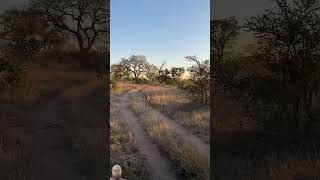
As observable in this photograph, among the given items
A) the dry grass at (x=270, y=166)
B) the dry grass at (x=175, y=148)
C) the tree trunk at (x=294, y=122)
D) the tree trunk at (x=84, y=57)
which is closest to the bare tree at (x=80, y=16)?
the tree trunk at (x=84, y=57)

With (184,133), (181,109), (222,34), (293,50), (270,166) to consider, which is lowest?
(270,166)

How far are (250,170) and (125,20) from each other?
6.26ft

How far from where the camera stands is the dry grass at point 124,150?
362 centimetres

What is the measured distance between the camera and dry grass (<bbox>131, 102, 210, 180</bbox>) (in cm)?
356

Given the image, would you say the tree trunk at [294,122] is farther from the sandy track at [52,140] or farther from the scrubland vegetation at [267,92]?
the sandy track at [52,140]

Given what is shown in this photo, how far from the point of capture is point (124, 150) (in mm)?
3660

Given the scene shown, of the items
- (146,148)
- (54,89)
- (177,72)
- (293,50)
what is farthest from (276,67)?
(54,89)

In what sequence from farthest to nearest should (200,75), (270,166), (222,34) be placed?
(200,75)
(222,34)
(270,166)

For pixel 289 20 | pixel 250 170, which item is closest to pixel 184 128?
pixel 250 170

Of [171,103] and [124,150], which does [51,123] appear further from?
[171,103]

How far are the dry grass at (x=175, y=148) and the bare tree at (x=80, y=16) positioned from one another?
870 mm

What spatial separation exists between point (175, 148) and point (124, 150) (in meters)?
0.52

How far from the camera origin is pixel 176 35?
367cm

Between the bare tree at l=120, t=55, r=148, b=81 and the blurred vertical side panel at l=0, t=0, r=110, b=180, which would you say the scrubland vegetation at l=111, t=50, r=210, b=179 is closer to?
the bare tree at l=120, t=55, r=148, b=81
